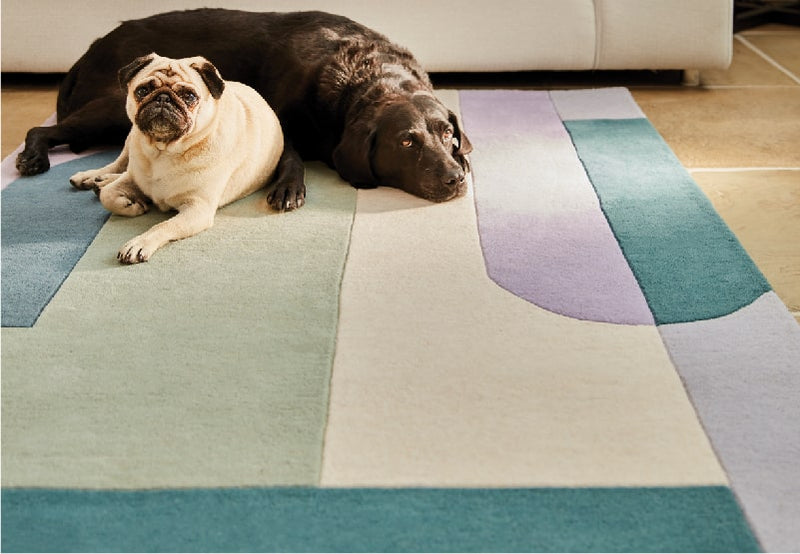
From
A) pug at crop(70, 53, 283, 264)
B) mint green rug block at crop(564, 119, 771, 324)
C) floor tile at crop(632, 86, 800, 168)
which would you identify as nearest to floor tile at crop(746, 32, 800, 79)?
floor tile at crop(632, 86, 800, 168)

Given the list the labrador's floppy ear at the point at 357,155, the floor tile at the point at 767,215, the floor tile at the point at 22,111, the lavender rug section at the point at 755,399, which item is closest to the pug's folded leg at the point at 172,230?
the labrador's floppy ear at the point at 357,155

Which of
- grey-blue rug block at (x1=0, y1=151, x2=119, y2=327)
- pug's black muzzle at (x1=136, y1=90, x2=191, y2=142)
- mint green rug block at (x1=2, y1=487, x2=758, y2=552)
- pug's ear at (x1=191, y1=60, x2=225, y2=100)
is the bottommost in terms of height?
mint green rug block at (x1=2, y1=487, x2=758, y2=552)

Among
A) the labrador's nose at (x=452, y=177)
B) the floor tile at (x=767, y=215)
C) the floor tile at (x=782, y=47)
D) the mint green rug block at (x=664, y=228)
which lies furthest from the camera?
the floor tile at (x=782, y=47)

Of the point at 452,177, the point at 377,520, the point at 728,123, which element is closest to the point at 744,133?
the point at 728,123

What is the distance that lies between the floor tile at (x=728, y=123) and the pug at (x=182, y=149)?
1.54m

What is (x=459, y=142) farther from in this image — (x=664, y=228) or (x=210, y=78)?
(x=210, y=78)

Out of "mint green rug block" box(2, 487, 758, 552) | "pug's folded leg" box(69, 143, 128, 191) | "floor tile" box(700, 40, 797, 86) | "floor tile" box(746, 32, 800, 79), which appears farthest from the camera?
"floor tile" box(746, 32, 800, 79)

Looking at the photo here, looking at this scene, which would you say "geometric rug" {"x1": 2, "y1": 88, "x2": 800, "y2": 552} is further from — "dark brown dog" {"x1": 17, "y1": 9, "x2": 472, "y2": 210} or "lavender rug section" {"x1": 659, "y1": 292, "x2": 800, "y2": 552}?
"dark brown dog" {"x1": 17, "y1": 9, "x2": 472, "y2": 210}

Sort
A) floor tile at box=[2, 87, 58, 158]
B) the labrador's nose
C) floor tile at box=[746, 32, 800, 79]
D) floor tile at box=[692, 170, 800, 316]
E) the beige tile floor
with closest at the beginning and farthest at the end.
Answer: floor tile at box=[692, 170, 800, 316]
the beige tile floor
the labrador's nose
floor tile at box=[2, 87, 58, 158]
floor tile at box=[746, 32, 800, 79]

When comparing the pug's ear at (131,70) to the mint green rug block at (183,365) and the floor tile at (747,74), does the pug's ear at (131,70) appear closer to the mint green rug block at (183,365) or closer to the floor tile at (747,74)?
the mint green rug block at (183,365)

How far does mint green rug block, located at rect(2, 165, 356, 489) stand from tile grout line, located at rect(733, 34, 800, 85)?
2735mm

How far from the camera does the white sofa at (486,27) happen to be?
3941 millimetres

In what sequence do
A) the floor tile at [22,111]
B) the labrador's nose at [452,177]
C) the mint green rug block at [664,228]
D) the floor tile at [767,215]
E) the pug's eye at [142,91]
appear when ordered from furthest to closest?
the floor tile at [22,111]
the labrador's nose at [452,177]
the pug's eye at [142,91]
the floor tile at [767,215]
the mint green rug block at [664,228]

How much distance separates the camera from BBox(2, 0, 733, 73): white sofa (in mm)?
3941
